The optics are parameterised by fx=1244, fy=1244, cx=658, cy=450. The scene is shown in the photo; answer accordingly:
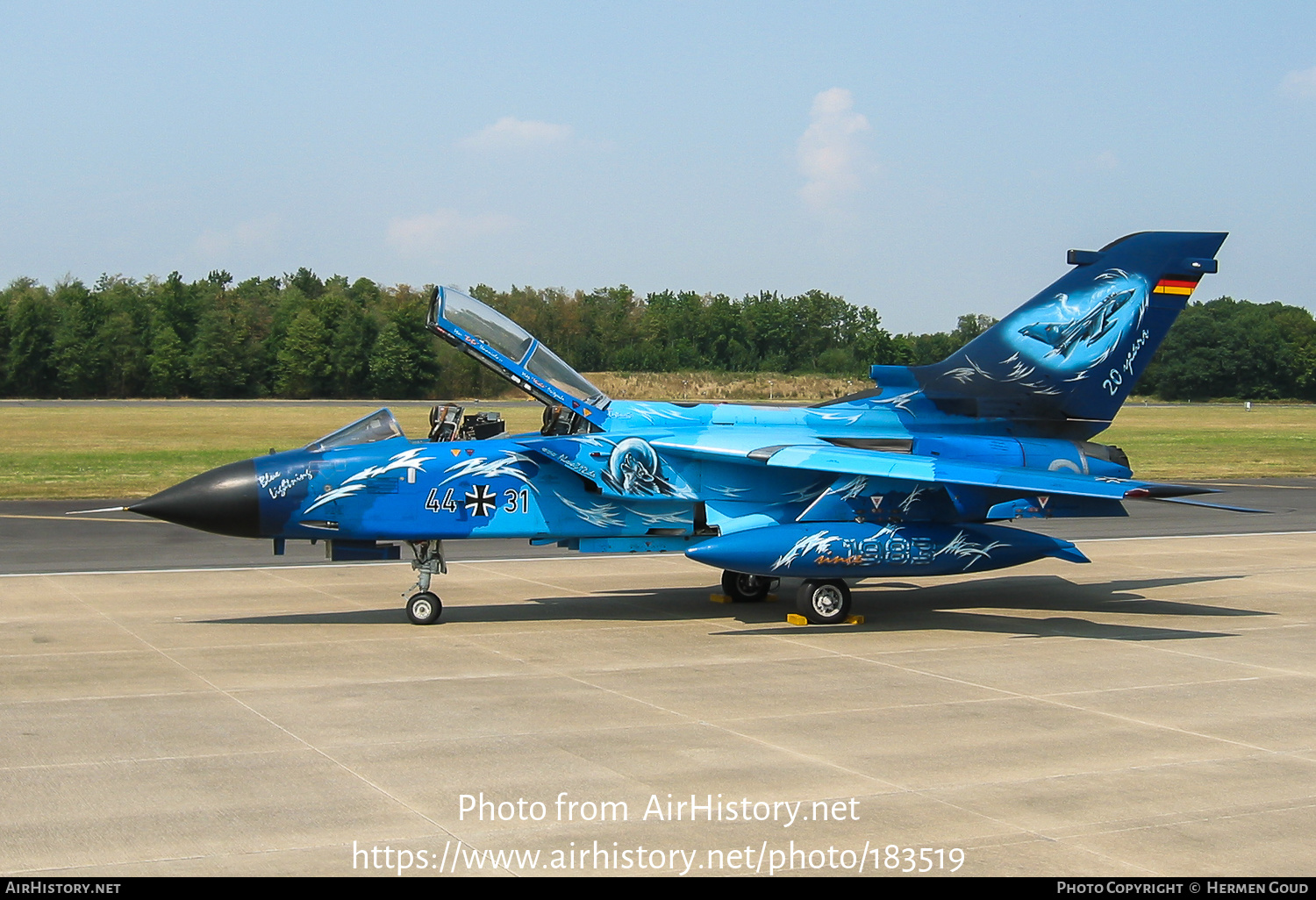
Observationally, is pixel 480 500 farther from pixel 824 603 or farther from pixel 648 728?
pixel 648 728

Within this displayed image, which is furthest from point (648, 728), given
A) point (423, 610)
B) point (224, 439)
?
point (224, 439)

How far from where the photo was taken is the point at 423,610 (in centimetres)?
1294

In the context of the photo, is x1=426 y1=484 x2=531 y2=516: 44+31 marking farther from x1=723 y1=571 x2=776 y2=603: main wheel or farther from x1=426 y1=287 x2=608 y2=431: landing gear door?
x1=723 y1=571 x2=776 y2=603: main wheel

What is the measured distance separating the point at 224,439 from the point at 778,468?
35662 mm

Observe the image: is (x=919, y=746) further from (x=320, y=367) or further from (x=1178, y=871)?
(x=320, y=367)

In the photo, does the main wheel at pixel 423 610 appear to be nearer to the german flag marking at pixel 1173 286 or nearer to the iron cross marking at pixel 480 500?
the iron cross marking at pixel 480 500

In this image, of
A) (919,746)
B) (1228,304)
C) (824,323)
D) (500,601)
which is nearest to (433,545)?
(500,601)

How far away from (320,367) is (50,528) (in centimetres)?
5935

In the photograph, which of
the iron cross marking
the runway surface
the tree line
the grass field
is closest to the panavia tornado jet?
the iron cross marking

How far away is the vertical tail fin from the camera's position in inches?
566

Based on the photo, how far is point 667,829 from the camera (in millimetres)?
6645

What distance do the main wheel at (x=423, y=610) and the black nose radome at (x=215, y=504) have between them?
1.71 metres

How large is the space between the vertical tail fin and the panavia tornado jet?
0.9 inches

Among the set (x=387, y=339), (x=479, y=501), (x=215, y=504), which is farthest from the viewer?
(x=387, y=339)
